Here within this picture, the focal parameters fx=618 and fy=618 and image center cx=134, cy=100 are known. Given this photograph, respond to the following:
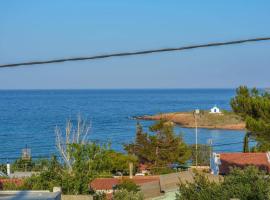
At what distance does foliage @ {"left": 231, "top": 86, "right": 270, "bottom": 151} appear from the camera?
2386cm

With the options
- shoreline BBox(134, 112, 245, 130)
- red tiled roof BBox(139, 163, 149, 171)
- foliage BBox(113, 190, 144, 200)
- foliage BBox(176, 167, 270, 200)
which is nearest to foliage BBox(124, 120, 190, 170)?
red tiled roof BBox(139, 163, 149, 171)

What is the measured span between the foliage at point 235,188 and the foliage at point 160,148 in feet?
74.9

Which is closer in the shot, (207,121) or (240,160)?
(240,160)

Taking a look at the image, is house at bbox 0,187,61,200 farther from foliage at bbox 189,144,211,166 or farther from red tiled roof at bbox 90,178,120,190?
foliage at bbox 189,144,211,166

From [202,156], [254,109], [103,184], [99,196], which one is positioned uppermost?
[254,109]

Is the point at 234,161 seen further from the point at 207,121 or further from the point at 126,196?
the point at 207,121

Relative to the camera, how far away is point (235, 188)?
16.0 metres

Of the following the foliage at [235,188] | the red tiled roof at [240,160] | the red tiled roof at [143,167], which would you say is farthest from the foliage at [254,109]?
the red tiled roof at [143,167]

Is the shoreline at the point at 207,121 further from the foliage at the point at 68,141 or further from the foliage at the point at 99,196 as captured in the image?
the foliage at the point at 99,196

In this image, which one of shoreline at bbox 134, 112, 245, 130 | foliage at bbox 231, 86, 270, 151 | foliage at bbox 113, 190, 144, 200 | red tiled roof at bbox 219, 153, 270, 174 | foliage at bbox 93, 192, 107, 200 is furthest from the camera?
shoreline at bbox 134, 112, 245, 130

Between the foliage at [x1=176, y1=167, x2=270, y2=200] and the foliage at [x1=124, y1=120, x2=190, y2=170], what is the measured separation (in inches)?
899

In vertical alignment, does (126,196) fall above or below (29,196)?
below

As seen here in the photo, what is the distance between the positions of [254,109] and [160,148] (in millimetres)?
17588

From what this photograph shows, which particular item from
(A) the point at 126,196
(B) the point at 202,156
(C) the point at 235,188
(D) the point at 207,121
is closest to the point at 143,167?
(B) the point at 202,156
